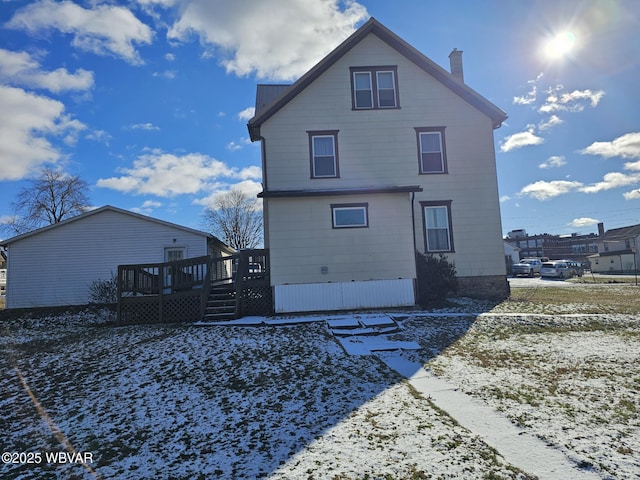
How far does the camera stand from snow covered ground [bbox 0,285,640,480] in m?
3.43

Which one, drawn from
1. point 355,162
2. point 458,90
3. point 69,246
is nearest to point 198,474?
point 355,162

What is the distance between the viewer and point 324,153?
14102mm

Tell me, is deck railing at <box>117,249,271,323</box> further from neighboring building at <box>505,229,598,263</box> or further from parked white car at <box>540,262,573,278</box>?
neighboring building at <box>505,229,598,263</box>

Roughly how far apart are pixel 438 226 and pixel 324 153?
17.3 ft

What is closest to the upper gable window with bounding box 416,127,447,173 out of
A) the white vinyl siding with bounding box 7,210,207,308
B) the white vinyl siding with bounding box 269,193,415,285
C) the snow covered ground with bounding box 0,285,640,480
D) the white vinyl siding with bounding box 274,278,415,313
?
the white vinyl siding with bounding box 269,193,415,285

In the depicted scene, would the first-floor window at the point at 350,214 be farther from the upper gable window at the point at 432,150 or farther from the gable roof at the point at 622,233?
the gable roof at the point at 622,233

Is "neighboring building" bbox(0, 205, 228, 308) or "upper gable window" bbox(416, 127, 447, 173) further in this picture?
"neighboring building" bbox(0, 205, 228, 308)

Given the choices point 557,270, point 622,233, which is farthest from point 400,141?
point 622,233

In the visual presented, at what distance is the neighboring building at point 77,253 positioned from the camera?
669 inches

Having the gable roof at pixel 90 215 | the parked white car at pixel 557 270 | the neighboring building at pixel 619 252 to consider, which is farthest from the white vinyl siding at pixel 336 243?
the neighboring building at pixel 619 252

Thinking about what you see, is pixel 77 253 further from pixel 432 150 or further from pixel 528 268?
pixel 528 268

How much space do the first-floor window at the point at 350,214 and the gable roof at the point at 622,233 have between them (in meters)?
50.4

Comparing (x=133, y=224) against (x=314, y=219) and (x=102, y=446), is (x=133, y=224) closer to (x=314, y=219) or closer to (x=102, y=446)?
(x=314, y=219)

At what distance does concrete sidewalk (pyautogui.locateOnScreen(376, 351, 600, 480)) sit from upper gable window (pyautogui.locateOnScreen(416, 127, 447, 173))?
10.5 metres
